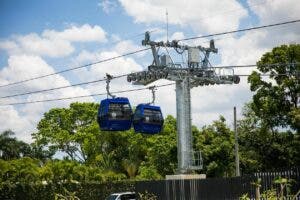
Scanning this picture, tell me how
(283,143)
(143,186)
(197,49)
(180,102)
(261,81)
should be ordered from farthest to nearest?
(283,143) < (261,81) < (197,49) < (180,102) < (143,186)

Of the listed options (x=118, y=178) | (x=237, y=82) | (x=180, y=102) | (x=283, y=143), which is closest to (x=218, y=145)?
(x=283, y=143)

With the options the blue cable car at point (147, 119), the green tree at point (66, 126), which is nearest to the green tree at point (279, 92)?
the blue cable car at point (147, 119)

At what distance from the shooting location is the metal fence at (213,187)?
71.3 feet

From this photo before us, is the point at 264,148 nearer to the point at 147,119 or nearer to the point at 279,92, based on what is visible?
the point at 279,92

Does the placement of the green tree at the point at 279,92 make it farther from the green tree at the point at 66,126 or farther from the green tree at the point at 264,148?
the green tree at the point at 66,126

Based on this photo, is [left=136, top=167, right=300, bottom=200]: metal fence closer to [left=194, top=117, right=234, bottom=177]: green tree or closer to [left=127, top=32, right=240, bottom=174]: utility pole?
[left=127, top=32, right=240, bottom=174]: utility pole

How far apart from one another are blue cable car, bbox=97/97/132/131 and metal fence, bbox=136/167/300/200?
4.09 meters

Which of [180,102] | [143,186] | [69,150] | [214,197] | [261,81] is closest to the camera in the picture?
[214,197]

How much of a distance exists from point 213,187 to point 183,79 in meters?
11.9

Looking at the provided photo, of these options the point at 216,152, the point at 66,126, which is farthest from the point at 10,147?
the point at 216,152

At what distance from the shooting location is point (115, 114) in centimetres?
3070

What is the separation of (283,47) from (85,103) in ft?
121

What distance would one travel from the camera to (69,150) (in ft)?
245

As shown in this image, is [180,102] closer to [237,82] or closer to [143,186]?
[237,82]
